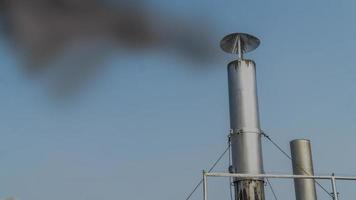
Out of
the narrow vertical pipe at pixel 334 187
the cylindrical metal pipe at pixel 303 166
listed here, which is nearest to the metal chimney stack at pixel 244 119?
the narrow vertical pipe at pixel 334 187

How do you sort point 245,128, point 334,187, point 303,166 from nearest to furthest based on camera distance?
point 334,187, point 245,128, point 303,166

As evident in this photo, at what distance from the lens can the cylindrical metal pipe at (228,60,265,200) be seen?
9438 mm

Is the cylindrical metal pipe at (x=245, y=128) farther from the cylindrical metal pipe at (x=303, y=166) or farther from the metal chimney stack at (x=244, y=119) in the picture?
the cylindrical metal pipe at (x=303, y=166)

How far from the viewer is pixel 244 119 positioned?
32.6 feet

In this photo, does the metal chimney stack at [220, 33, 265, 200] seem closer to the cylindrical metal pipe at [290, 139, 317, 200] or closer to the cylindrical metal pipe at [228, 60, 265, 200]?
the cylindrical metal pipe at [228, 60, 265, 200]

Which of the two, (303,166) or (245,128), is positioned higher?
(303,166)

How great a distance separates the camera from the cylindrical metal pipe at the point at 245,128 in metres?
9.44

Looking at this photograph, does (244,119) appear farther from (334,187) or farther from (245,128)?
(334,187)

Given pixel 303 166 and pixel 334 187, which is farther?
pixel 303 166

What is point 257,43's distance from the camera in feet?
36.1

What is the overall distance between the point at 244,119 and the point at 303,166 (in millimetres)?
5541

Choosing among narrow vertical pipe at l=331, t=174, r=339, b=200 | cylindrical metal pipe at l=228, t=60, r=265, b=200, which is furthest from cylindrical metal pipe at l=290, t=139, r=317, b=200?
narrow vertical pipe at l=331, t=174, r=339, b=200

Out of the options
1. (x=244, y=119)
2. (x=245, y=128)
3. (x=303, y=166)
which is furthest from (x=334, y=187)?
(x=303, y=166)

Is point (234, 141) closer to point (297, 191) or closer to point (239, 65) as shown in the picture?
point (239, 65)
